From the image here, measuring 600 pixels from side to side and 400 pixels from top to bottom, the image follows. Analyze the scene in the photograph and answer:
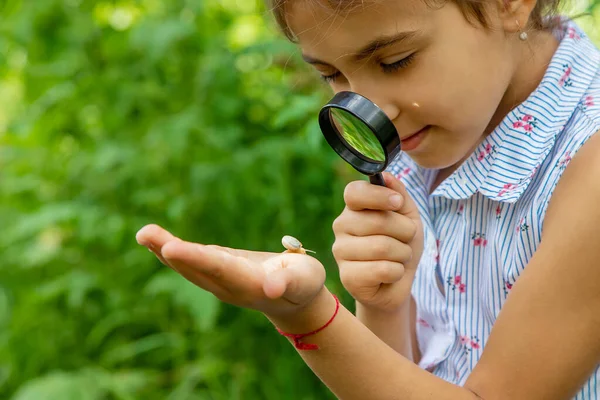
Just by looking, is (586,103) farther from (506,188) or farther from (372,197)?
(372,197)

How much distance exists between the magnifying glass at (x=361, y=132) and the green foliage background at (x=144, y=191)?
2.66 feet

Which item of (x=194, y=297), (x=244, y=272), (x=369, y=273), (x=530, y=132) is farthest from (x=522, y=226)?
(x=194, y=297)

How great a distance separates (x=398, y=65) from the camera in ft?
4.26

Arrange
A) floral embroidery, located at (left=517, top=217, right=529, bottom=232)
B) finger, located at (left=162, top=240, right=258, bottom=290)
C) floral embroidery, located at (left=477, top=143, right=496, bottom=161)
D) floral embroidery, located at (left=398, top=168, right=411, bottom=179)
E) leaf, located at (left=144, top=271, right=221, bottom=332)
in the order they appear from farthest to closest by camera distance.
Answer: leaf, located at (left=144, top=271, right=221, bottom=332) < floral embroidery, located at (left=398, top=168, right=411, bottom=179) < floral embroidery, located at (left=477, top=143, right=496, bottom=161) < floral embroidery, located at (left=517, top=217, right=529, bottom=232) < finger, located at (left=162, top=240, right=258, bottom=290)

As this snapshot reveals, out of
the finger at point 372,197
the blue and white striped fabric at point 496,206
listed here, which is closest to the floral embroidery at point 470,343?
the blue and white striped fabric at point 496,206

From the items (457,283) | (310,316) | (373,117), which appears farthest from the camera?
(457,283)

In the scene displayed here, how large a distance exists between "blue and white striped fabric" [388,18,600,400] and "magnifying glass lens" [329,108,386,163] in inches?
9.6

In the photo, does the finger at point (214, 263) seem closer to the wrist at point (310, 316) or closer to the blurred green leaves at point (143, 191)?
the wrist at point (310, 316)

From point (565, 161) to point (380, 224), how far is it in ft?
1.13

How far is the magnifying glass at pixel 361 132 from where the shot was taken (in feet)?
4.00

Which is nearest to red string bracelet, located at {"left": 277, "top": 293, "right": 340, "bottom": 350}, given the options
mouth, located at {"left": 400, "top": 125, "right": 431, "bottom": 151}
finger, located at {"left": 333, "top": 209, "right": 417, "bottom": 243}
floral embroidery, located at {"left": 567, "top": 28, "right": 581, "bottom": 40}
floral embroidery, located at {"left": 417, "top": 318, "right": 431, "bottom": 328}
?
finger, located at {"left": 333, "top": 209, "right": 417, "bottom": 243}

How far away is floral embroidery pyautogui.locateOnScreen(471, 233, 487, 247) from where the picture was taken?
1465 millimetres

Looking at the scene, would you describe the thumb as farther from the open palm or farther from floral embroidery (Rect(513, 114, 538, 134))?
the open palm

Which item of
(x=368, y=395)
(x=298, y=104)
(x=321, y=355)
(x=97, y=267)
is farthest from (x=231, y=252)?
(x=97, y=267)
